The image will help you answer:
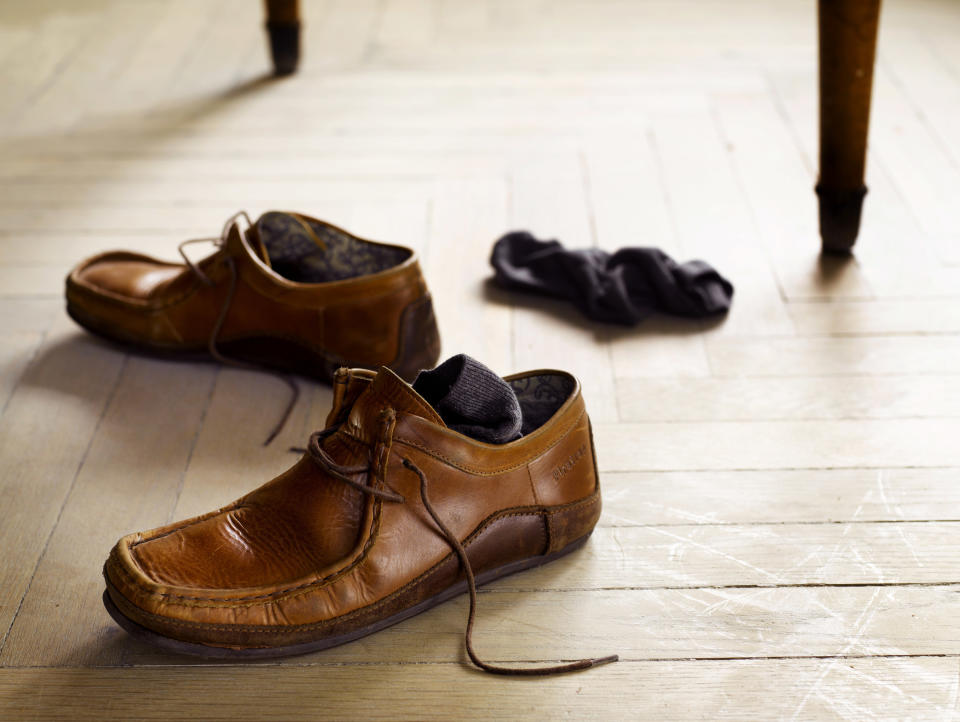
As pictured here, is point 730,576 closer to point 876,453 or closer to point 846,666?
point 846,666

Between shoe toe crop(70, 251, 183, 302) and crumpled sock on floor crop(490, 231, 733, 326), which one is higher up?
shoe toe crop(70, 251, 183, 302)

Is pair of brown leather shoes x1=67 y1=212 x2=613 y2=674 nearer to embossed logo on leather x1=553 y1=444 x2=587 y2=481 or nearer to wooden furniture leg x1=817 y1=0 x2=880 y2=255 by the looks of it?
embossed logo on leather x1=553 y1=444 x2=587 y2=481

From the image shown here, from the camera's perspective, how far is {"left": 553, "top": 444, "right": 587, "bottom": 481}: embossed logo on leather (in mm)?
734

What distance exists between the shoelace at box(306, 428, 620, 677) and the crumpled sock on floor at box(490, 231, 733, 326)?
0.45 meters

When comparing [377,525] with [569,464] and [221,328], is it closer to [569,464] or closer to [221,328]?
[569,464]

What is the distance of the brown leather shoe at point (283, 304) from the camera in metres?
0.94

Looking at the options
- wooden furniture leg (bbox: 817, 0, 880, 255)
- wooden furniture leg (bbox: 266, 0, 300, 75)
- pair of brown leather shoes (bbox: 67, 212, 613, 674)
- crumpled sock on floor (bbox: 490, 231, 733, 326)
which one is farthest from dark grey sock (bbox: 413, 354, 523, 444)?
wooden furniture leg (bbox: 266, 0, 300, 75)

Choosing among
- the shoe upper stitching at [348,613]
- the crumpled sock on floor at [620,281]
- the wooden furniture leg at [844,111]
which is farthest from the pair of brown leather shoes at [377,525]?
the wooden furniture leg at [844,111]

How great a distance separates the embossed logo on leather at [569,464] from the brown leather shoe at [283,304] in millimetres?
266

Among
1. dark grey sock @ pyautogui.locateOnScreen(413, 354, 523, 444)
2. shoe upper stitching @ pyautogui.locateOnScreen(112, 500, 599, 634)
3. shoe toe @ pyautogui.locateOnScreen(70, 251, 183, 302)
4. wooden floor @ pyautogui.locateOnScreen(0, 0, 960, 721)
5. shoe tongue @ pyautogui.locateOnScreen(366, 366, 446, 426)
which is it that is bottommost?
wooden floor @ pyautogui.locateOnScreen(0, 0, 960, 721)

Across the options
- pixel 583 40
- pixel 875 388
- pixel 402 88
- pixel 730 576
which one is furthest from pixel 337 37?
pixel 730 576

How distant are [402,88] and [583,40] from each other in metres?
0.40

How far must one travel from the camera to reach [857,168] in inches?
44.1

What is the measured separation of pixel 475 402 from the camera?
71 cm
